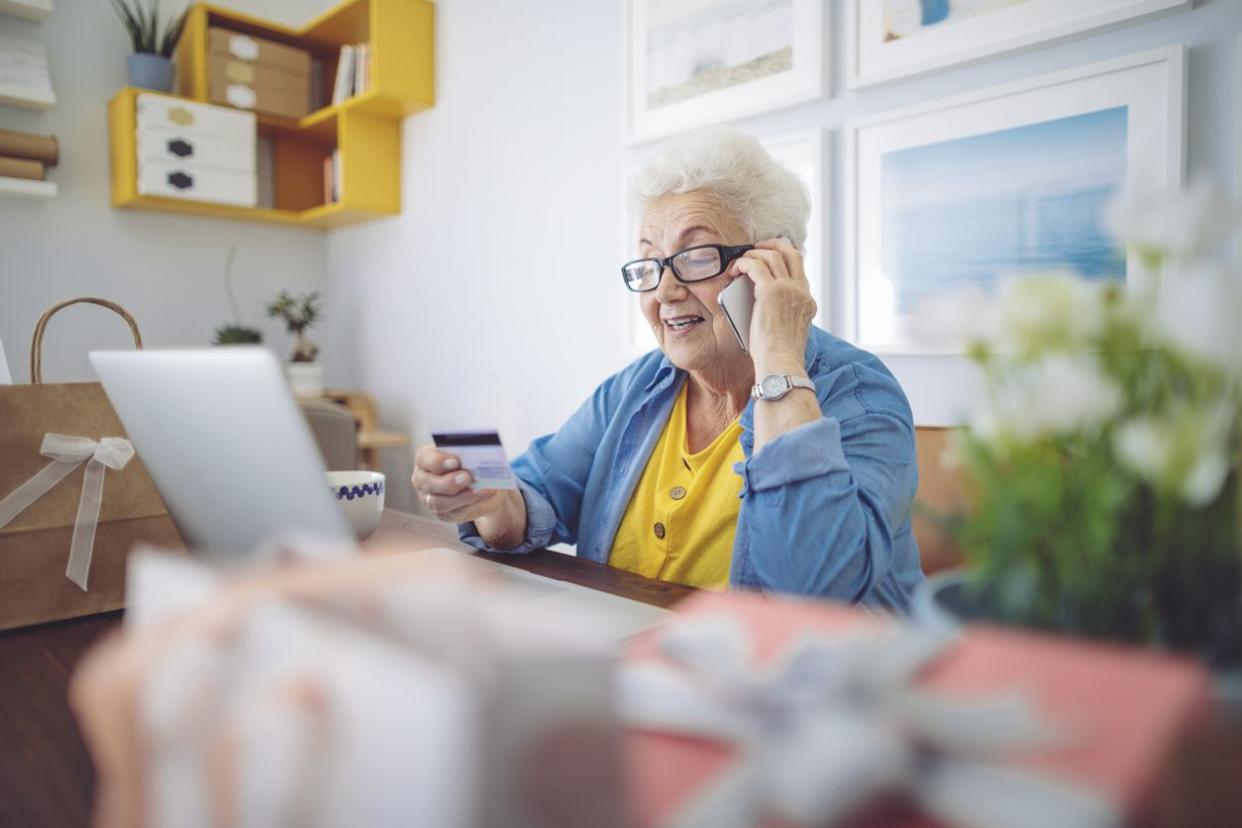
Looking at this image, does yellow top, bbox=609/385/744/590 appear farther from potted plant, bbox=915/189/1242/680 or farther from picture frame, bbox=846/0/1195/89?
picture frame, bbox=846/0/1195/89

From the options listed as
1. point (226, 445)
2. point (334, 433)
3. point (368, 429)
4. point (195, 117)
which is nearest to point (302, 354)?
point (368, 429)

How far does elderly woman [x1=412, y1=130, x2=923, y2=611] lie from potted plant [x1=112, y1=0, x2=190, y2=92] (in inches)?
104

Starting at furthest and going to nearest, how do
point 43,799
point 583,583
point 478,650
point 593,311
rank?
1. point 593,311
2. point 583,583
3. point 43,799
4. point 478,650

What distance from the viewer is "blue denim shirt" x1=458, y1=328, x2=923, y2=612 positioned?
888 mm

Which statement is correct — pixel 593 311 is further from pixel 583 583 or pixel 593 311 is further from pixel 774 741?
pixel 774 741

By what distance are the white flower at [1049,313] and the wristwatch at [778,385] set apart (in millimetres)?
642

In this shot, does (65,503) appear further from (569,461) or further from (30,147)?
(30,147)

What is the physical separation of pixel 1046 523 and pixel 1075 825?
14cm

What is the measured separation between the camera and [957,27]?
1668 millimetres

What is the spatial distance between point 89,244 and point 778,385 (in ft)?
10.5

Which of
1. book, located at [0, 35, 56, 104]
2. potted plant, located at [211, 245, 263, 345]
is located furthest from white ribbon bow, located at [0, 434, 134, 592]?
book, located at [0, 35, 56, 104]

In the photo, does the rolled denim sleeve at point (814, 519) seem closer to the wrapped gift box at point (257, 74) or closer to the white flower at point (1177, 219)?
the white flower at point (1177, 219)

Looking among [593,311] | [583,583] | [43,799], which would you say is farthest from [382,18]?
[43,799]

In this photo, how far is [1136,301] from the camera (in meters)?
0.36
